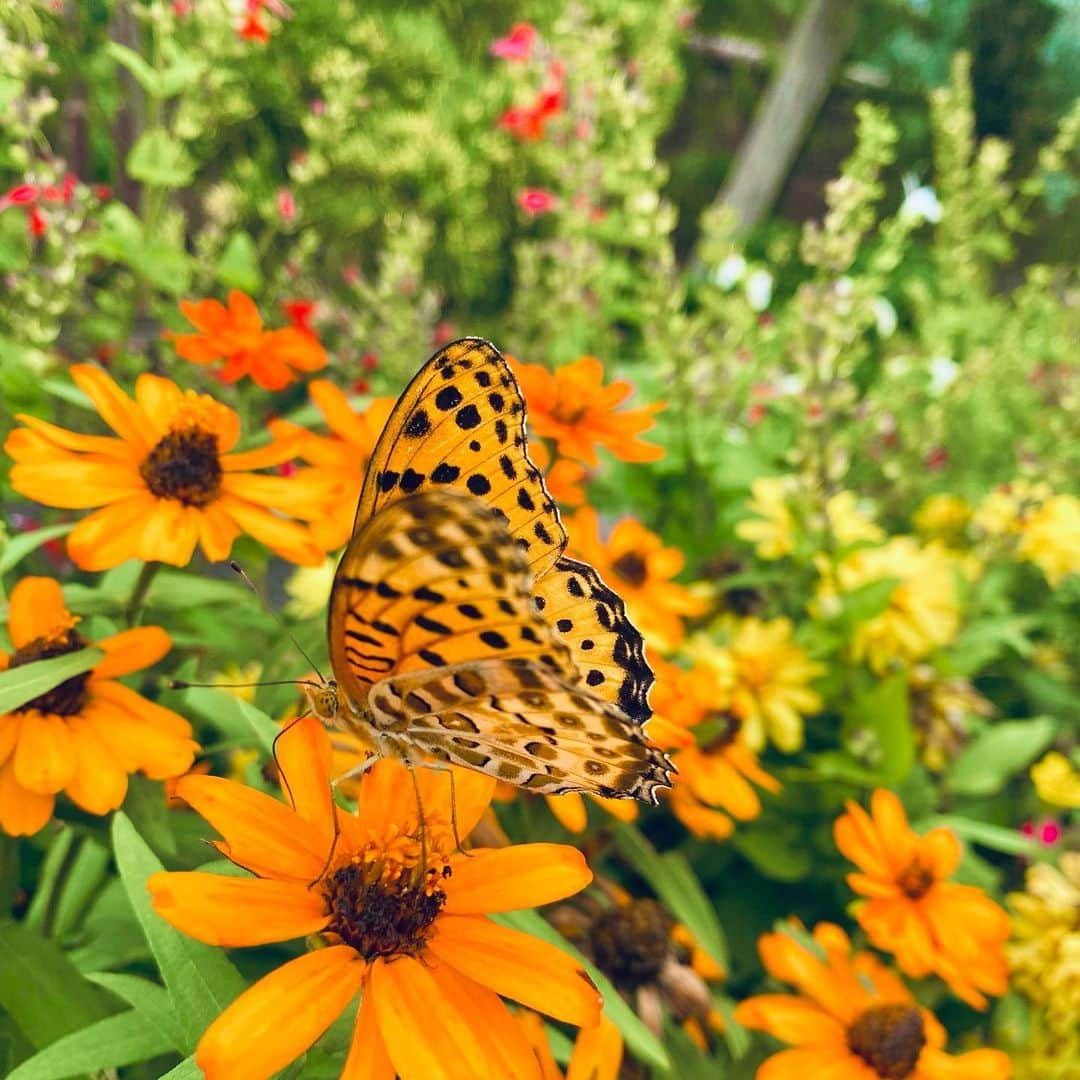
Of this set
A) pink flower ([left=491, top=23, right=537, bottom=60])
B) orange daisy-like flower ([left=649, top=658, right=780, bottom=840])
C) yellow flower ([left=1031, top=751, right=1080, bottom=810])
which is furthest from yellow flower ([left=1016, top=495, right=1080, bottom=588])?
pink flower ([left=491, top=23, right=537, bottom=60])

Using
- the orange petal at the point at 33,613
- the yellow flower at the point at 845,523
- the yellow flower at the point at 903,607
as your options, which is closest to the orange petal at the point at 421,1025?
the orange petal at the point at 33,613

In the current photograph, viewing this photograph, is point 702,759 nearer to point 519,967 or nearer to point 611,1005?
point 611,1005

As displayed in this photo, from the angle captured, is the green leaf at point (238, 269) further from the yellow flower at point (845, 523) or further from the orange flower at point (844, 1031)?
the orange flower at point (844, 1031)

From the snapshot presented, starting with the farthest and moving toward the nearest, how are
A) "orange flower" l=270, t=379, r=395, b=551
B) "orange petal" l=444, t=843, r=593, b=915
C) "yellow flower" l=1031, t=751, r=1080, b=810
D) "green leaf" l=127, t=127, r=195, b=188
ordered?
"green leaf" l=127, t=127, r=195, b=188, "yellow flower" l=1031, t=751, r=1080, b=810, "orange flower" l=270, t=379, r=395, b=551, "orange petal" l=444, t=843, r=593, b=915

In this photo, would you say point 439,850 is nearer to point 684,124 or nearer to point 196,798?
point 196,798

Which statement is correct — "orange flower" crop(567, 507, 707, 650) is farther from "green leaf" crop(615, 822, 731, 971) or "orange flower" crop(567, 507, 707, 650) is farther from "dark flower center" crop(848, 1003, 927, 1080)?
"dark flower center" crop(848, 1003, 927, 1080)

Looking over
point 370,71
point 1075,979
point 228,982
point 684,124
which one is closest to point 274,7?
point 228,982
